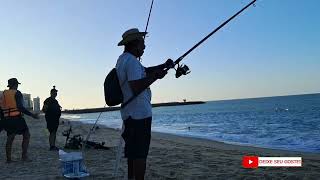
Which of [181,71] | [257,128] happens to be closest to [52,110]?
[181,71]

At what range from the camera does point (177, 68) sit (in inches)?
183

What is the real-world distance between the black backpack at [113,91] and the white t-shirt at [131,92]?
0.13ft

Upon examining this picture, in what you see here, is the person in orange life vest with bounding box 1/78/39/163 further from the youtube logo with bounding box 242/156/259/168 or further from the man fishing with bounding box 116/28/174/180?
the man fishing with bounding box 116/28/174/180

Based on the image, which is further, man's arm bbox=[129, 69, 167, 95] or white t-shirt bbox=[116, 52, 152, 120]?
white t-shirt bbox=[116, 52, 152, 120]

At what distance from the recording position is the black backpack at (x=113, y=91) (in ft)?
13.9

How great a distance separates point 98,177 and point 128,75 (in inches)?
129

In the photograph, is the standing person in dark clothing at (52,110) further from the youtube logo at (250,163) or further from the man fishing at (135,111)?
the man fishing at (135,111)

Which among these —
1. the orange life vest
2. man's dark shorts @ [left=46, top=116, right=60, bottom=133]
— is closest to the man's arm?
the orange life vest

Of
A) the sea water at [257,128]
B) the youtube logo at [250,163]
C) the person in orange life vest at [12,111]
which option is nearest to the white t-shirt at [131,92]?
the youtube logo at [250,163]

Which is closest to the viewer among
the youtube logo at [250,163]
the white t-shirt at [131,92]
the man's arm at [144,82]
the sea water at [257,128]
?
the man's arm at [144,82]

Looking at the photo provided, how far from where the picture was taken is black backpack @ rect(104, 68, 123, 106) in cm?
425

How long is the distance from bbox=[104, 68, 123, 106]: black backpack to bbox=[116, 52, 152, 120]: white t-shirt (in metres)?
0.04

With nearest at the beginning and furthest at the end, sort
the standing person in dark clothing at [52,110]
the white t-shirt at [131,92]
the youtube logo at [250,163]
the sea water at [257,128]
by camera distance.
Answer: the white t-shirt at [131,92], the youtube logo at [250,163], the standing person in dark clothing at [52,110], the sea water at [257,128]

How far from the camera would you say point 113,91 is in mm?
4258
